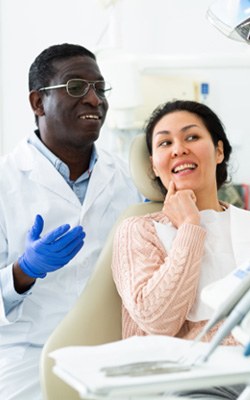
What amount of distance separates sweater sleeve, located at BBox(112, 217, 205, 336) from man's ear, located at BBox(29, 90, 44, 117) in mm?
629

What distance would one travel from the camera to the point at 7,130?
3.54 metres

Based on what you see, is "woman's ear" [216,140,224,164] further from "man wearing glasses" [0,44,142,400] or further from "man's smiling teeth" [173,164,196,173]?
"man wearing glasses" [0,44,142,400]

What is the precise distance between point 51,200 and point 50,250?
28 centimetres

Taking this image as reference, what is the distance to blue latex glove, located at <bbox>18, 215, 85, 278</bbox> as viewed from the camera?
1794 mm

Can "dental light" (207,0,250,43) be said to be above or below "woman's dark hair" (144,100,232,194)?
above

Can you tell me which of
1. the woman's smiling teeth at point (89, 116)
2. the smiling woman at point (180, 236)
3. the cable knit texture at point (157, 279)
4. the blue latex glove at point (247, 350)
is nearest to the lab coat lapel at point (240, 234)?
the smiling woman at point (180, 236)

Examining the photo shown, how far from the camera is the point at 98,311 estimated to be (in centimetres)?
172

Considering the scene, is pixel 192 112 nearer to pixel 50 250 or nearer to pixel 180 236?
pixel 180 236

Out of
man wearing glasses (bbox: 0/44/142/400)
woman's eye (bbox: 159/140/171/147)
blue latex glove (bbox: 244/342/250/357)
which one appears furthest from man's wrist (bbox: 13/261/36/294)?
blue latex glove (bbox: 244/342/250/357)

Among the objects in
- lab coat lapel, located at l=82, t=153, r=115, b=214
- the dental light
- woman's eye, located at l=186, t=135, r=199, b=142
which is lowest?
lab coat lapel, located at l=82, t=153, r=115, b=214

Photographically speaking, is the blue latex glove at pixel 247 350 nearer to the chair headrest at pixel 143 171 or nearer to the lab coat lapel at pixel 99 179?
the chair headrest at pixel 143 171

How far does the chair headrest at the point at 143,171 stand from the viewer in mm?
1915

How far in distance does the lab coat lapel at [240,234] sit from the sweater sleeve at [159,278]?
108mm

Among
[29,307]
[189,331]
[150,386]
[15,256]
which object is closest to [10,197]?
[15,256]
